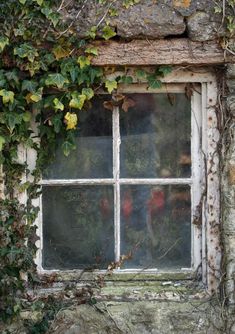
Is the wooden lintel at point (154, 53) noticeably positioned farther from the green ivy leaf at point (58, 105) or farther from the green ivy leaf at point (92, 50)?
the green ivy leaf at point (58, 105)

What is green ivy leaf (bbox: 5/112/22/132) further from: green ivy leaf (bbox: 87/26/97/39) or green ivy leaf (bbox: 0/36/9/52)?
green ivy leaf (bbox: 87/26/97/39)

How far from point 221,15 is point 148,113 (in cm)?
69

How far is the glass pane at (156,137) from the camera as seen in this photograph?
12.8ft

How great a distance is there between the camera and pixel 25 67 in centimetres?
365

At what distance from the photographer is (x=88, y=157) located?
3926 mm

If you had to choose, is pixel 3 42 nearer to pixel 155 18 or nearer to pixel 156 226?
pixel 155 18

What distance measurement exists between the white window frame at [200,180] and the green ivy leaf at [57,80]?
0.30 metres

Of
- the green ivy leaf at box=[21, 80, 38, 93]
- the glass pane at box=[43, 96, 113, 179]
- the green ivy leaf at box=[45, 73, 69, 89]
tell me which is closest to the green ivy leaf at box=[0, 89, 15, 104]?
the green ivy leaf at box=[21, 80, 38, 93]

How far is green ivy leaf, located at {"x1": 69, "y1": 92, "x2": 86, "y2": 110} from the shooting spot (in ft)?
12.0

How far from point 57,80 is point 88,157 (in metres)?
0.54

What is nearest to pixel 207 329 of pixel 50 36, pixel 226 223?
pixel 226 223

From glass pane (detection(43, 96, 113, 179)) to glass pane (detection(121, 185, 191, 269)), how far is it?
190 mm

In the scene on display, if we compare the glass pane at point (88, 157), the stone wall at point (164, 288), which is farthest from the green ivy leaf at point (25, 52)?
the glass pane at point (88, 157)

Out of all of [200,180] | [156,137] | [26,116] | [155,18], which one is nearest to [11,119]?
[26,116]
